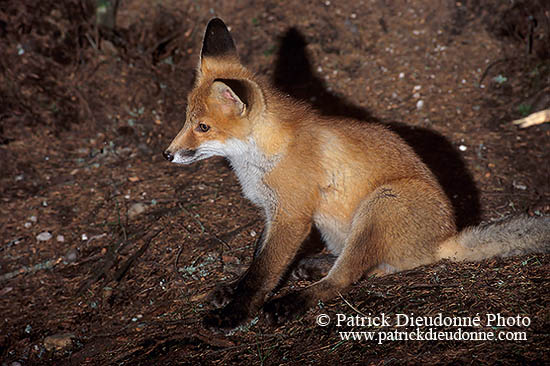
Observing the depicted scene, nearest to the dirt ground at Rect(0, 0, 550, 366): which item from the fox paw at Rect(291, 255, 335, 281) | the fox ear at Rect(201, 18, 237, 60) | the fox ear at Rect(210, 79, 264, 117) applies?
the fox paw at Rect(291, 255, 335, 281)

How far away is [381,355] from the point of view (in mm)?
2793

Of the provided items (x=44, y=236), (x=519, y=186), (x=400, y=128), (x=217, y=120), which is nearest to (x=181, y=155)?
(x=217, y=120)

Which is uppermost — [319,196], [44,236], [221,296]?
[319,196]

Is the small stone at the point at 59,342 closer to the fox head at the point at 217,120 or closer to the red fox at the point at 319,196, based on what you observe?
the red fox at the point at 319,196

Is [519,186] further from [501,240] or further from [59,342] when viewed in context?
[59,342]

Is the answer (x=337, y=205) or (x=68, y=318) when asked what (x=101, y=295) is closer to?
(x=68, y=318)

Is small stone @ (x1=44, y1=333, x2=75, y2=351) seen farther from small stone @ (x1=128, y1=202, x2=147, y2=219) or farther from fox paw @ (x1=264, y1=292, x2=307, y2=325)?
fox paw @ (x1=264, y1=292, x2=307, y2=325)

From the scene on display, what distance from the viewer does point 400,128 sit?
592 centimetres

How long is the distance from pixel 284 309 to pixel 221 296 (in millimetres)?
628

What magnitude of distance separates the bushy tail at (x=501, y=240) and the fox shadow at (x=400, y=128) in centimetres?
106

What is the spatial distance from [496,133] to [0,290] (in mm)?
5763

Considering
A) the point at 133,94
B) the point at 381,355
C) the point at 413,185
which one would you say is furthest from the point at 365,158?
the point at 133,94

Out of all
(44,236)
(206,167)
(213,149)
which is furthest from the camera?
(206,167)

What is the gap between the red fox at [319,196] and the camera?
11.7ft
